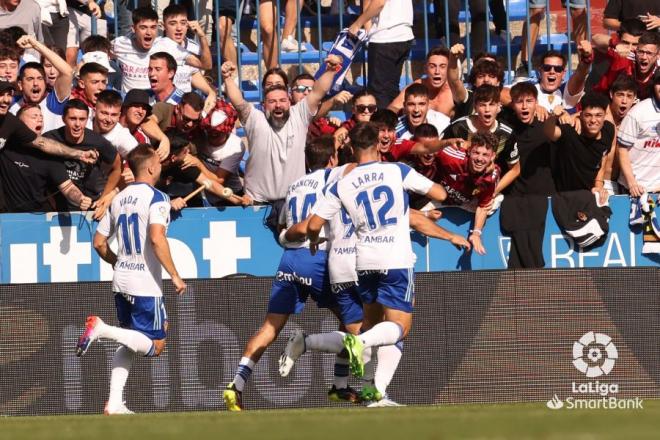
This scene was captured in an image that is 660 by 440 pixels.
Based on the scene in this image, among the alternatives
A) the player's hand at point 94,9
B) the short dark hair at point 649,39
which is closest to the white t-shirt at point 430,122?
the short dark hair at point 649,39

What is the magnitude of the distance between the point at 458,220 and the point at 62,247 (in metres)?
3.54

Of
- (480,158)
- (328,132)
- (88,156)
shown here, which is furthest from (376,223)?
(88,156)

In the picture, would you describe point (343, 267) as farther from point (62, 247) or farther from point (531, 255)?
point (62, 247)

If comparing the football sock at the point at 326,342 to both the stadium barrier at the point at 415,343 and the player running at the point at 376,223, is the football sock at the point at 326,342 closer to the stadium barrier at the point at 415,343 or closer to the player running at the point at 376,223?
the player running at the point at 376,223

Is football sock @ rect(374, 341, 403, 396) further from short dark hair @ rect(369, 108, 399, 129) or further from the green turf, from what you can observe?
short dark hair @ rect(369, 108, 399, 129)

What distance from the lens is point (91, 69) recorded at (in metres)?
13.2

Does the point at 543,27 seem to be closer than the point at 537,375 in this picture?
No

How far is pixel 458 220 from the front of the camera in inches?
484

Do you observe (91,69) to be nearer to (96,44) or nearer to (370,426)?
(96,44)

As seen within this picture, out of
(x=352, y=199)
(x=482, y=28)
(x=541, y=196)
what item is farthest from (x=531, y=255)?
(x=482, y=28)

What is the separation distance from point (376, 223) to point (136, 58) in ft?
14.9

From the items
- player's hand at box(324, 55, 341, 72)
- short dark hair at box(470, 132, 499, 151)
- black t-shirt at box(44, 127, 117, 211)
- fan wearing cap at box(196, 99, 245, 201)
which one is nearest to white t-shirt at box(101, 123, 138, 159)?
black t-shirt at box(44, 127, 117, 211)

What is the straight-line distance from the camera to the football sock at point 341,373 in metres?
10.9

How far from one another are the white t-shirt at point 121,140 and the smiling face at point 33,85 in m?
0.73
